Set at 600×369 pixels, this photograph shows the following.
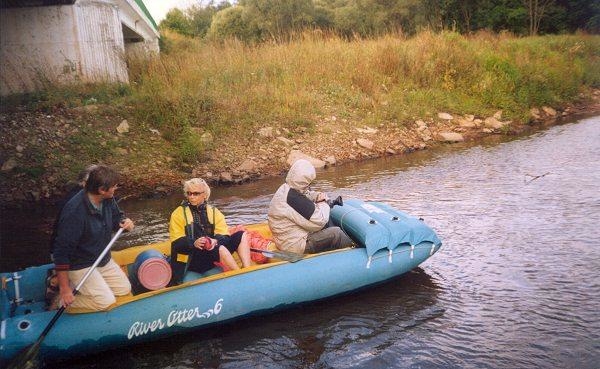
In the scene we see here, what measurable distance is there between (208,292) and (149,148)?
721 cm

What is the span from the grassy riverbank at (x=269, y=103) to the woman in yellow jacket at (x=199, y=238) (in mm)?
5578

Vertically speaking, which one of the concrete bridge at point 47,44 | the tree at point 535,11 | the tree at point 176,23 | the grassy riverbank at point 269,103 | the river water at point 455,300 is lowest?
the river water at point 455,300

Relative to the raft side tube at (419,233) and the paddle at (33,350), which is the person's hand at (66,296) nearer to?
the paddle at (33,350)

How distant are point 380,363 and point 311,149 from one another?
8516mm

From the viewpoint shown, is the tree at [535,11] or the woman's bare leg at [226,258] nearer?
the woman's bare leg at [226,258]

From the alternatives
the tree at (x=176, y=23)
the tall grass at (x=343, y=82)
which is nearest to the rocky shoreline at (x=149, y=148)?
the tall grass at (x=343, y=82)

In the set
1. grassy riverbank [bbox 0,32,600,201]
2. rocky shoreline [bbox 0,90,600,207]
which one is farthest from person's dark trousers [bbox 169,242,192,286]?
grassy riverbank [bbox 0,32,600,201]

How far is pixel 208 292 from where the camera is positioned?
482cm

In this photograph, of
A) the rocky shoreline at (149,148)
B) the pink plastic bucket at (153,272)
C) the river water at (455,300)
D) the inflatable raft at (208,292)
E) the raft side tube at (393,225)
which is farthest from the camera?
the rocky shoreline at (149,148)

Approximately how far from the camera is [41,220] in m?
8.97

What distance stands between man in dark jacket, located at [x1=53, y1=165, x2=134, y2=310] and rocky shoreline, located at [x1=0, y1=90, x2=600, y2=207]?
19.0 ft

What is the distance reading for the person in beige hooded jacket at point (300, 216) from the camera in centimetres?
541

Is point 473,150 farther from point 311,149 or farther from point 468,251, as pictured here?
point 468,251

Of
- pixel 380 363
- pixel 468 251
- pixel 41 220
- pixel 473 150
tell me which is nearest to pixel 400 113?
pixel 473 150
